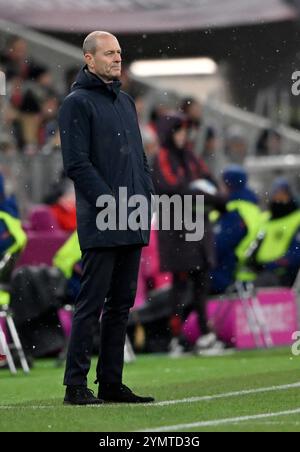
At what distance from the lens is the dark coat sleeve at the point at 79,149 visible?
902 centimetres

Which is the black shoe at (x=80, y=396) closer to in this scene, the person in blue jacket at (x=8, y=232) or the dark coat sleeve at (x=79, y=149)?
the dark coat sleeve at (x=79, y=149)

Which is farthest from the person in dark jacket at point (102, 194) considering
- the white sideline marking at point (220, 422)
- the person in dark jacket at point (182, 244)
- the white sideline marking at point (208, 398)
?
the person in dark jacket at point (182, 244)

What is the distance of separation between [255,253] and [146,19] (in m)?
10.2

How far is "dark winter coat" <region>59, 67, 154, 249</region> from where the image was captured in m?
9.07

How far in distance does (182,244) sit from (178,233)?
0.43 feet

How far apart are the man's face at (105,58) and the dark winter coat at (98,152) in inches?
2.4

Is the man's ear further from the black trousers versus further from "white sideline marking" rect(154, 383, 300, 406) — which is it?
"white sideline marking" rect(154, 383, 300, 406)

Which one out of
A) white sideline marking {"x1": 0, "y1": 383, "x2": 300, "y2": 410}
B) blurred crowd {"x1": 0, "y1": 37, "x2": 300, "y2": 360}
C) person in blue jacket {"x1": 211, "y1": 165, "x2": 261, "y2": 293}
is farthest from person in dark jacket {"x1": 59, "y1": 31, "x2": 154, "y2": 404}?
person in blue jacket {"x1": 211, "y1": 165, "x2": 261, "y2": 293}

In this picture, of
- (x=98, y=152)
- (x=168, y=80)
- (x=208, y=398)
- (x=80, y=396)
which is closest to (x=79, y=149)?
(x=98, y=152)

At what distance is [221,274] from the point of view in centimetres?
1543

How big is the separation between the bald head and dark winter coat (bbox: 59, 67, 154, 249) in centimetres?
7
